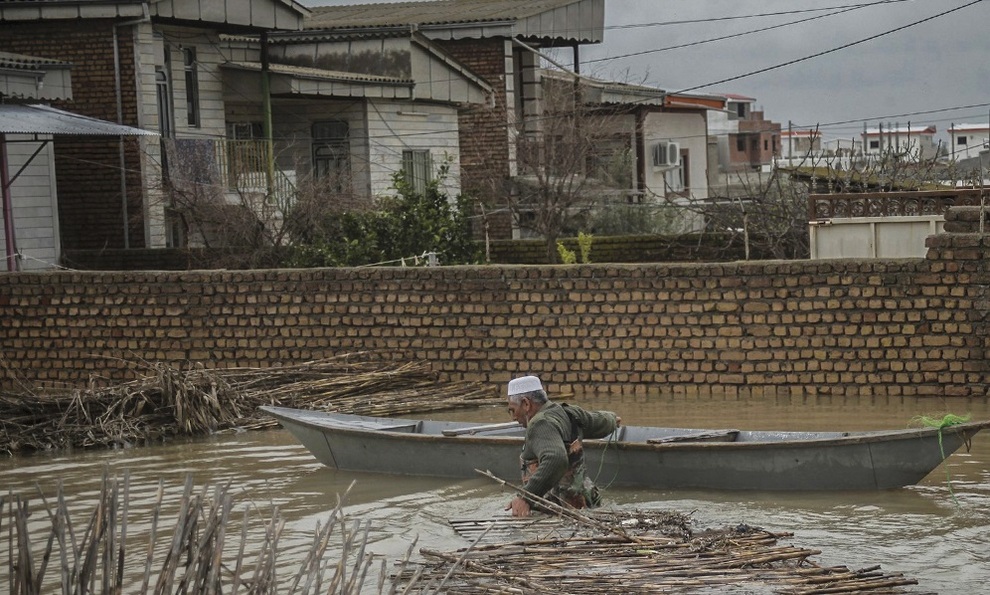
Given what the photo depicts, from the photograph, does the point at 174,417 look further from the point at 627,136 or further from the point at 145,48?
the point at 627,136

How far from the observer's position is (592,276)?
629 inches

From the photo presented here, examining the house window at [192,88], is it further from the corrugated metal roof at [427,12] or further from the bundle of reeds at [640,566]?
the bundle of reeds at [640,566]

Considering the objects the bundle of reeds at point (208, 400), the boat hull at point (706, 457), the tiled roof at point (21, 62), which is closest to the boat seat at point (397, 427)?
the boat hull at point (706, 457)

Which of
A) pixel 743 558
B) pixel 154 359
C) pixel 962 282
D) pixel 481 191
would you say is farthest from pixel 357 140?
pixel 743 558

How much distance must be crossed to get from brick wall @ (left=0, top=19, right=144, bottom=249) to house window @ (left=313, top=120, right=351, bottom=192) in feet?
14.4

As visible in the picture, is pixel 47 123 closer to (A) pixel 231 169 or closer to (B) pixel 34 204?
(B) pixel 34 204

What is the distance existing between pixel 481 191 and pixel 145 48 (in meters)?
9.60

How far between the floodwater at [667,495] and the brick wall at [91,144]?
10.3 metres

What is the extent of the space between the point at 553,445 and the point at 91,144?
16.8 m

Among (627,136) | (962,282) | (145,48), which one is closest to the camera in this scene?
(962,282)

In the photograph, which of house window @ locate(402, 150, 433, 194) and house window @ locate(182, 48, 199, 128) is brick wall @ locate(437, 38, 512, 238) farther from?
house window @ locate(182, 48, 199, 128)

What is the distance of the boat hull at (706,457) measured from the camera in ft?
33.9

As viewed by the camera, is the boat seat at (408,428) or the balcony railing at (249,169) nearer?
the boat seat at (408,428)

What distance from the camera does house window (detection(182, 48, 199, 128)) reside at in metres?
24.9
